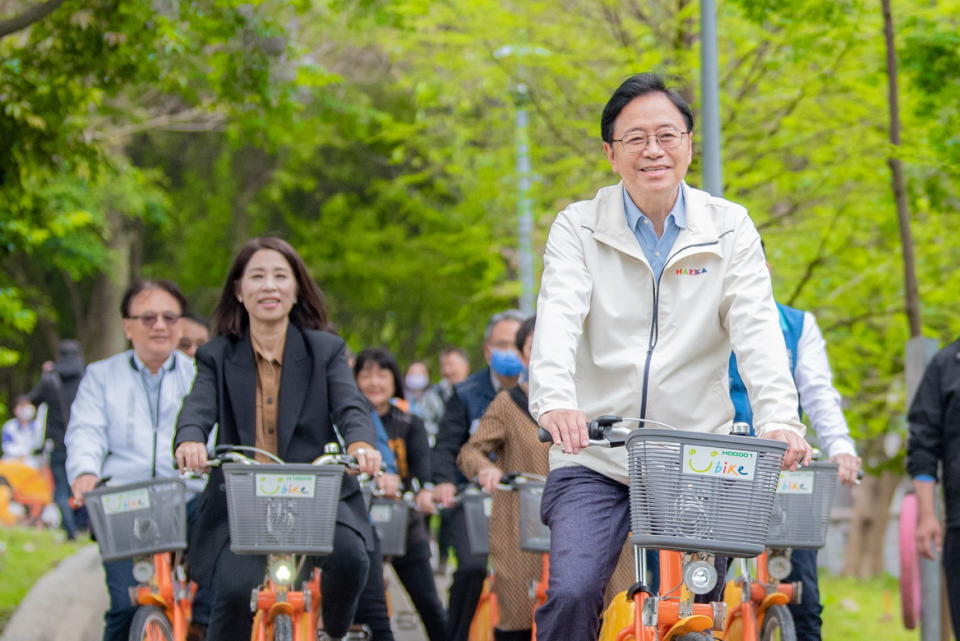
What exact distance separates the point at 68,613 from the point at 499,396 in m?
4.45

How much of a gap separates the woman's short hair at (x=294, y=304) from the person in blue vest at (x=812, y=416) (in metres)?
1.98

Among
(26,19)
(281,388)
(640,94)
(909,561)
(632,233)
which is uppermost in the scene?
(26,19)

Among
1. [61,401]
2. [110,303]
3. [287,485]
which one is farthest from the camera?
[110,303]

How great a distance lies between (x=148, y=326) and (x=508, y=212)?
1279 centimetres

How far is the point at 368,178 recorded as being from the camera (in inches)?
1382

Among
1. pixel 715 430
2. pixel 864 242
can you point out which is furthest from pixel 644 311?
pixel 864 242

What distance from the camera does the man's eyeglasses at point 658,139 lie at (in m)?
4.98

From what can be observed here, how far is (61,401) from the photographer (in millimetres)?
19219

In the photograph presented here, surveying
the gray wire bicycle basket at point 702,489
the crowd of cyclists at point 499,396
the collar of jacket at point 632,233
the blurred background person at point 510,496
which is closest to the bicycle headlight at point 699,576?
the crowd of cyclists at point 499,396

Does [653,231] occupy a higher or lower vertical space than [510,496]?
higher

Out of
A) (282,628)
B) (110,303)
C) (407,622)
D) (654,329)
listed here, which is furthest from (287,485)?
(110,303)

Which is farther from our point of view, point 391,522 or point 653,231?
point 391,522

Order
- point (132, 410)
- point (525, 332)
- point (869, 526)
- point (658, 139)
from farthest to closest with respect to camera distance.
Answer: point (869, 526) → point (525, 332) → point (132, 410) → point (658, 139)

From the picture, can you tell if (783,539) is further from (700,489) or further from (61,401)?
(61,401)
